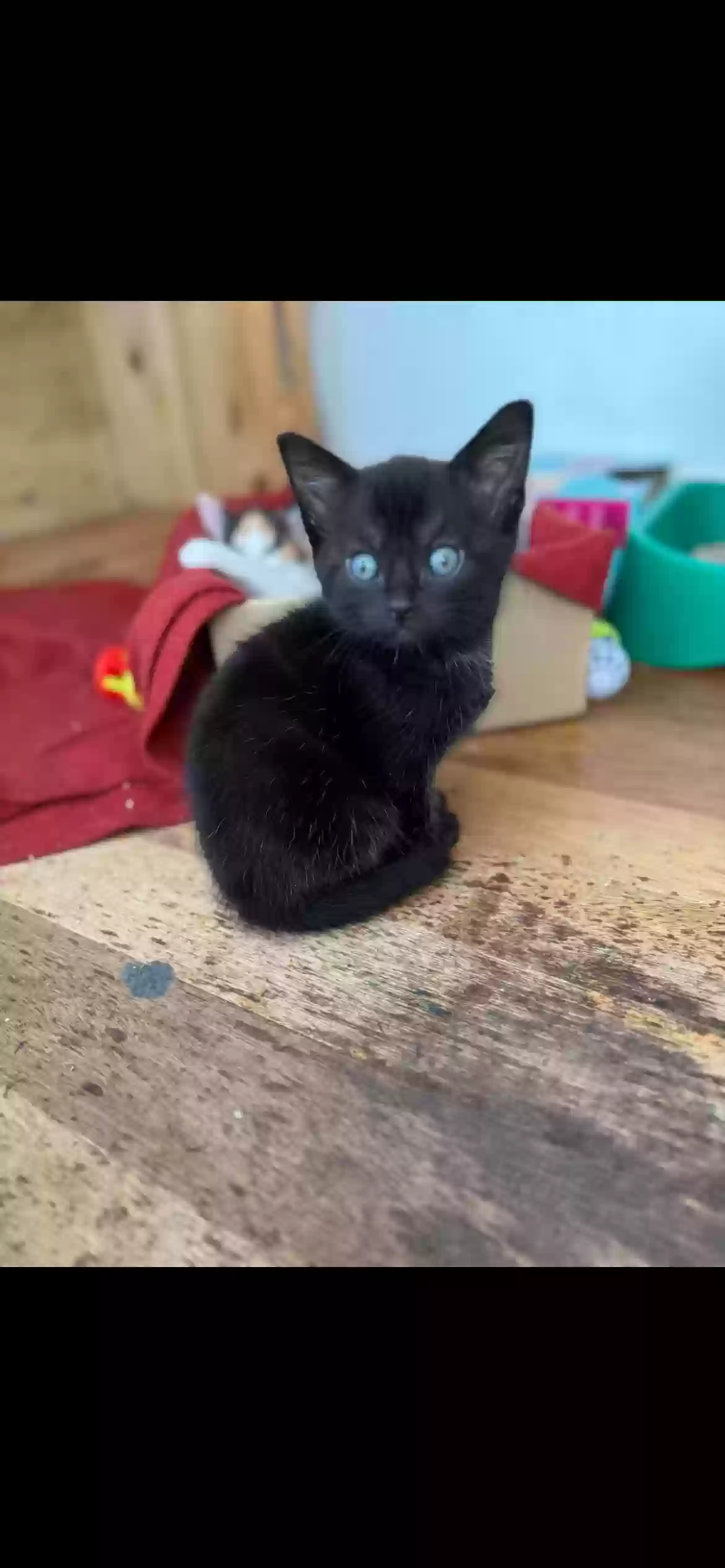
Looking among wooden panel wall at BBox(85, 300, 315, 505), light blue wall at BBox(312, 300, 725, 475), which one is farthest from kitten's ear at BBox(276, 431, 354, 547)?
wooden panel wall at BBox(85, 300, 315, 505)

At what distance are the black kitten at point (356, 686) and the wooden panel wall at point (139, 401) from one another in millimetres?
1285

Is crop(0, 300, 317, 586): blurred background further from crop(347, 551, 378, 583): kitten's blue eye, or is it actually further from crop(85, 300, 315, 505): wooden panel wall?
crop(347, 551, 378, 583): kitten's blue eye

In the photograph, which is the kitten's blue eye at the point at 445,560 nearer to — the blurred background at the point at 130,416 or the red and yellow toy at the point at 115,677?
the red and yellow toy at the point at 115,677

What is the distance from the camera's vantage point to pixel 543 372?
1.78 metres

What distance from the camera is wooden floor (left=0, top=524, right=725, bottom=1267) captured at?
0.67 meters

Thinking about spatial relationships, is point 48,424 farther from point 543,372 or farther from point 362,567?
point 362,567

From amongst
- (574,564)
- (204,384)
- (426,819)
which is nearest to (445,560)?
(426,819)

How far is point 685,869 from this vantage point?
3.25 feet

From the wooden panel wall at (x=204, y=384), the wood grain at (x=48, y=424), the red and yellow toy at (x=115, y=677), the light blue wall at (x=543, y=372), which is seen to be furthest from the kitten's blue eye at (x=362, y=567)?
the wood grain at (x=48, y=424)

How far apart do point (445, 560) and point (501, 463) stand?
0.10m

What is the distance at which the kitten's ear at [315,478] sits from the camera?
85cm
